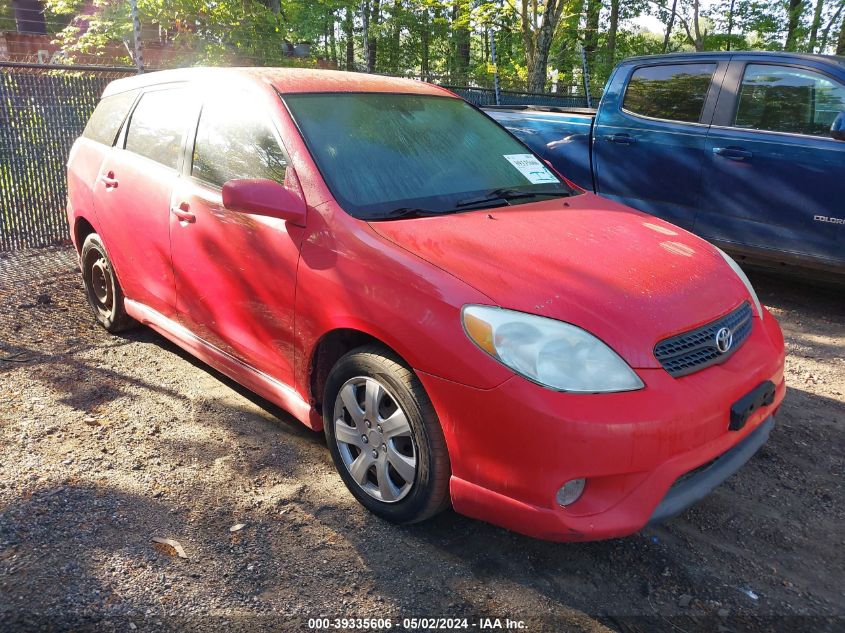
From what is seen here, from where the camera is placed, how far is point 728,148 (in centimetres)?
535

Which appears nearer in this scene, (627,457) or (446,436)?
(627,457)

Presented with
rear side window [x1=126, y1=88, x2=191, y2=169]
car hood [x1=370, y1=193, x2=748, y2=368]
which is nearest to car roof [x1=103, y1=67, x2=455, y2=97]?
rear side window [x1=126, y1=88, x2=191, y2=169]

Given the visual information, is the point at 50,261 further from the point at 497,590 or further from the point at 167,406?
the point at 497,590

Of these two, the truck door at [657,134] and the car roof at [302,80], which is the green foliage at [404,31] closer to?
the truck door at [657,134]

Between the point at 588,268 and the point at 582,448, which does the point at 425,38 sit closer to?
the point at 588,268

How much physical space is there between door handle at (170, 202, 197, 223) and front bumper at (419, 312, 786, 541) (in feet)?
5.46

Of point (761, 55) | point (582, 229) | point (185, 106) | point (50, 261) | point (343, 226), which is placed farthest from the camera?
point (50, 261)

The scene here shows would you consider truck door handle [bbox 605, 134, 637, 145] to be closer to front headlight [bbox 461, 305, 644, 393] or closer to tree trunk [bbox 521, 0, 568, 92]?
front headlight [bbox 461, 305, 644, 393]

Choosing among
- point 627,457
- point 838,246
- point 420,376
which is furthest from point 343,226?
point 838,246

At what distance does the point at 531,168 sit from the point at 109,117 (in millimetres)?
2828

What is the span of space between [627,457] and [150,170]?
9.74 feet

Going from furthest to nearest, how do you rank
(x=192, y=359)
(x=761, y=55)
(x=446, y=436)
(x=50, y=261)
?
(x=50, y=261)
(x=761, y=55)
(x=192, y=359)
(x=446, y=436)

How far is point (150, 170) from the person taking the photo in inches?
150

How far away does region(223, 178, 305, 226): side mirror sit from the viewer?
2709 mm
